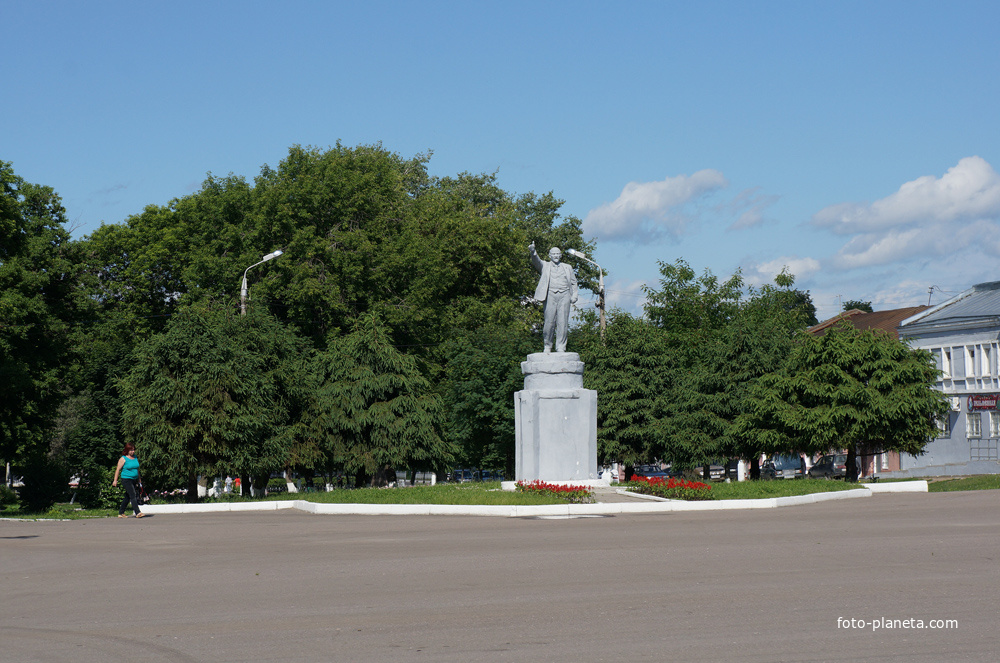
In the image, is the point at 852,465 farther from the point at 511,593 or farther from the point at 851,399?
the point at 511,593

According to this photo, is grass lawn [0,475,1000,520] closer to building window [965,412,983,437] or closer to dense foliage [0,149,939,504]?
dense foliage [0,149,939,504]

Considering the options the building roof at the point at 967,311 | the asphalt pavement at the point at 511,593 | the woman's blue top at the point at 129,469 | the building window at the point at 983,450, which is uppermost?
the building roof at the point at 967,311

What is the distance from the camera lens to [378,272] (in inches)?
1809

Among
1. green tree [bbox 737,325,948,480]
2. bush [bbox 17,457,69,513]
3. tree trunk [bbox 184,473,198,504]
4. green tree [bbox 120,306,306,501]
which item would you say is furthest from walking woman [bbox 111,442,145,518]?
green tree [bbox 737,325,948,480]

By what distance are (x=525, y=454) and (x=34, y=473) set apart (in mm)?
16707

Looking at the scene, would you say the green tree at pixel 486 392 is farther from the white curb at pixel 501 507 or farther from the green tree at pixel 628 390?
the white curb at pixel 501 507

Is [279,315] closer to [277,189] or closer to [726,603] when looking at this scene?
[277,189]

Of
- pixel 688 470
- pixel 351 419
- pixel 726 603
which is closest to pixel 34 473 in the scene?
pixel 351 419

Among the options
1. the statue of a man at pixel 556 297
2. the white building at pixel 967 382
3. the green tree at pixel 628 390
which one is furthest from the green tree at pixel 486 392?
the white building at pixel 967 382

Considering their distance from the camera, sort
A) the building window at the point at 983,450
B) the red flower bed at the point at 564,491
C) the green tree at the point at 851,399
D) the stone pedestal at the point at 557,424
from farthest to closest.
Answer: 1. the building window at the point at 983,450
2. the green tree at the point at 851,399
3. the stone pedestal at the point at 557,424
4. the red flower bed at the point at 564,491

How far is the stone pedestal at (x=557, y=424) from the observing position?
89.1 feet

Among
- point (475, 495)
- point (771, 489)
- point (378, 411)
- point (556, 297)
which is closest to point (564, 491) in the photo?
point (475, 495)

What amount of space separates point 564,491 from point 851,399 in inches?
527

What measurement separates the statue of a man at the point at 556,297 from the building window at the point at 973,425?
34701 mm
